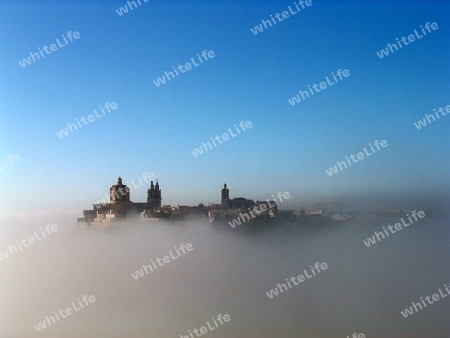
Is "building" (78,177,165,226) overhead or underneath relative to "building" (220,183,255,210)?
overhead

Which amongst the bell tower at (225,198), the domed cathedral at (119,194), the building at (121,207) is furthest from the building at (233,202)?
the domed cathedral at (119,194)

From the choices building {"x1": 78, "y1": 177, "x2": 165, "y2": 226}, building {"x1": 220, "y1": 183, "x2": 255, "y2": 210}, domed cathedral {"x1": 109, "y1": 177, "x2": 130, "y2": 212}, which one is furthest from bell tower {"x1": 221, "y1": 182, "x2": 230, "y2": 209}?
domed cathedral {"x1": 109, "y1": 177, "x2": 130, "y2": 212}

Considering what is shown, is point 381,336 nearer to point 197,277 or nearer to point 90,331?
point 197,277

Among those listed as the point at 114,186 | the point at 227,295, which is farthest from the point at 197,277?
the point at 114,186

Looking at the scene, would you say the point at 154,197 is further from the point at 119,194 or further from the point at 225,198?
the point at 225,198

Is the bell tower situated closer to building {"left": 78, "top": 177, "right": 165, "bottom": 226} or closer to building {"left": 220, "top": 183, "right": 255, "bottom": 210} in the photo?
building {"left": 220, "top": 183, "right": 255, "bottom": 210}
